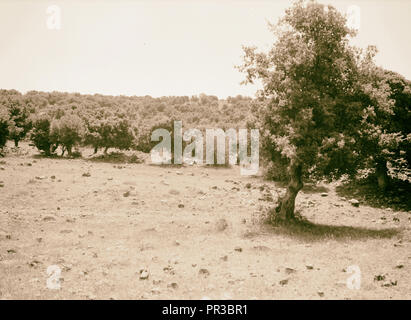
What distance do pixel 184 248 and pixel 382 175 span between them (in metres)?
24.8

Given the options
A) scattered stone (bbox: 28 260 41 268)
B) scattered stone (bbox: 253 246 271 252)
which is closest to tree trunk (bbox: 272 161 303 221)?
scattered stone (bbox: 253 246 271 252)

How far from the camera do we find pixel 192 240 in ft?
59.0

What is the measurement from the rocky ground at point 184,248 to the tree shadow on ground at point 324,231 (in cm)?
7

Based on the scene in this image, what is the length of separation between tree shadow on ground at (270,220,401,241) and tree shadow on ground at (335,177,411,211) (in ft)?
29.9

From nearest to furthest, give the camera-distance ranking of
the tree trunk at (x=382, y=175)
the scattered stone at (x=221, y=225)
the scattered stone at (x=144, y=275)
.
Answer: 1. the scattered stone at (x=144, y=275)
2. the scattered stone at (x=221, y=225)
3. the tree trunk at (x=382, y=175)

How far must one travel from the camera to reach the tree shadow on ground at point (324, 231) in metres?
18.2

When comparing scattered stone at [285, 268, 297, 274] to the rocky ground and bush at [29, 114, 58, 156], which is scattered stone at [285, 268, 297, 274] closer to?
the rocky ground

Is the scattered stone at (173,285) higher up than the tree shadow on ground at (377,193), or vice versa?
the tree shadow on ground at (377,193)

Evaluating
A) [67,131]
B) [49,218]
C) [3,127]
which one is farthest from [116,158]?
[49,218]

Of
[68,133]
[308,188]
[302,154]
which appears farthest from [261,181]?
[68,133]

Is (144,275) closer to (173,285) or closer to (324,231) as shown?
(173,285)

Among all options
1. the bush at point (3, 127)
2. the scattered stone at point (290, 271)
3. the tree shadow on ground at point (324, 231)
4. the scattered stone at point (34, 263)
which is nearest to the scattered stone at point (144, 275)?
the scattered stone at point (34, 263)

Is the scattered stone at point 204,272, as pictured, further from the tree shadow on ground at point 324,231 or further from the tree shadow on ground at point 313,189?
the tree shadow on ground at point 313,189

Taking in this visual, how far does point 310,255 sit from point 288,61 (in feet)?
38.4
